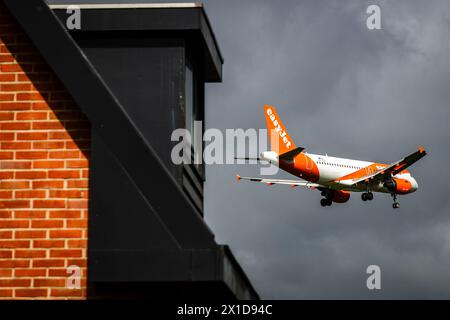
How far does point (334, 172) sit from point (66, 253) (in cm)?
5124

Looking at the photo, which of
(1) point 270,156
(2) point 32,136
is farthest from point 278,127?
(2) point 32,136

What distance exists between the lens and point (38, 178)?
7.33 m

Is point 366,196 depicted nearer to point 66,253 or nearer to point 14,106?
point 14,106

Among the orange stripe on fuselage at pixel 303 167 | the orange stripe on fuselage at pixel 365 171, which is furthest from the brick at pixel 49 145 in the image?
the orange stripe on fuselage at pixel 365 171

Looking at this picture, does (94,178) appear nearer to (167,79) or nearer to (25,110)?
(25,110)

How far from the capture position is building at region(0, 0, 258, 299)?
22.6ft

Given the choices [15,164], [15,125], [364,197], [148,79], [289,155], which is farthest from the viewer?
[364,197]

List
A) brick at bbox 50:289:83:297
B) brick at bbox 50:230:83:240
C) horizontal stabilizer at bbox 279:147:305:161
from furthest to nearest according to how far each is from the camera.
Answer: horizontal stabilizer at bbox 279:147:305:161 < brick at bbox 50:230:83:240 < brick at bbox 50:289:83:297

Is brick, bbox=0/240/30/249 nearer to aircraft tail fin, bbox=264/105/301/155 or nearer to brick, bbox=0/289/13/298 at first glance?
brick, bbox=0/289/13/298

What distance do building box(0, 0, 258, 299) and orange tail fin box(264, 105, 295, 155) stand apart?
→ 48.6 meters

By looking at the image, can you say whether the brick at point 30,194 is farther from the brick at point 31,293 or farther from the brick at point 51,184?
the brick at point 31,293

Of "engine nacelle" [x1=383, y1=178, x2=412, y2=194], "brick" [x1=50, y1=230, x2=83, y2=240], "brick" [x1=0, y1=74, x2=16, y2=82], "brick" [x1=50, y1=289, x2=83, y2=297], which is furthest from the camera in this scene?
"engine nacelle" [x1=383, y1=178, x2=412, y2=194]

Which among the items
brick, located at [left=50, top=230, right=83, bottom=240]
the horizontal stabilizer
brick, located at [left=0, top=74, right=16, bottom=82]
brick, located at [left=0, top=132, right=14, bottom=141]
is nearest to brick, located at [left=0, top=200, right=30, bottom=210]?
brick, located at [left=50, top=230, right=83, bottom=240]
